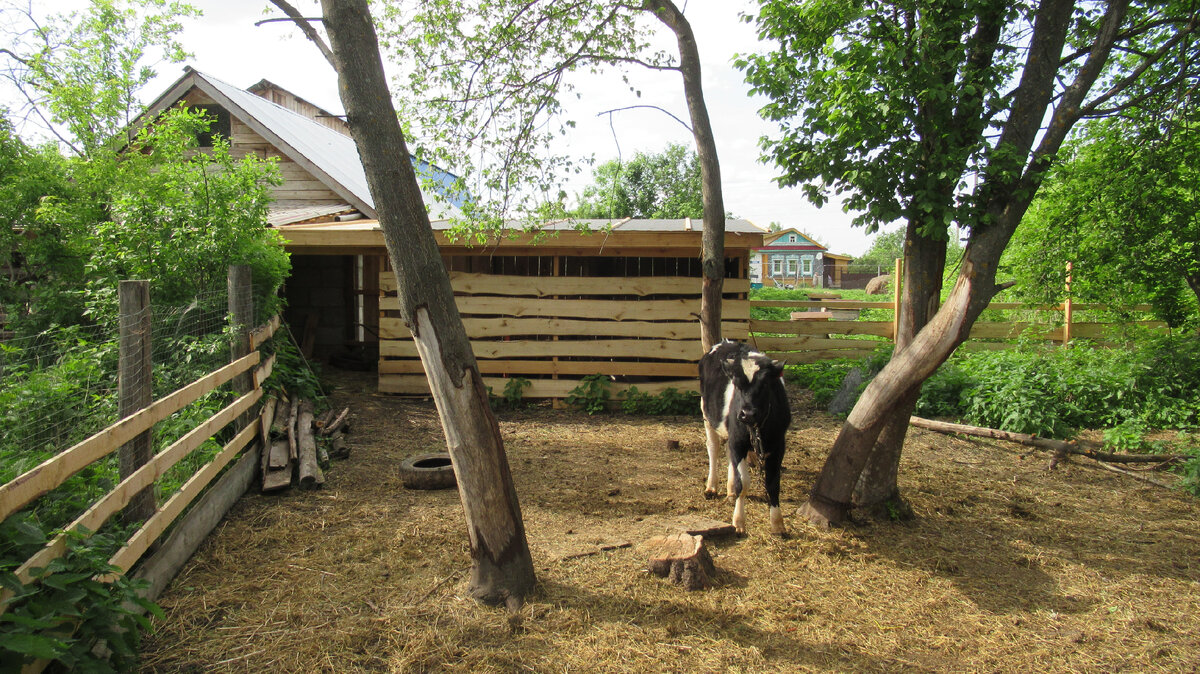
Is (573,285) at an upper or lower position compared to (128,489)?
upper

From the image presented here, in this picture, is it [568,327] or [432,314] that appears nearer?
[432,314]

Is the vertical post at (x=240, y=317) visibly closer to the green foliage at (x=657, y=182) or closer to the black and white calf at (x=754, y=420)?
the black and white calf at (x=754, y=420)

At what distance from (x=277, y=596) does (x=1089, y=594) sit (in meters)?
5.23

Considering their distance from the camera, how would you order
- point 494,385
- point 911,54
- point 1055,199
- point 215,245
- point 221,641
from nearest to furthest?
point 221,641
point 911,54
point 215,245
point 1055,199
point 494,385

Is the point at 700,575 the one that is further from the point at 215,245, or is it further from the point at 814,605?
the point at 215,245

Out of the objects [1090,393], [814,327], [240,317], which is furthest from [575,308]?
[1090,393]

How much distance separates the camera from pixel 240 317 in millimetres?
6156

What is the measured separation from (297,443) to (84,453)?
11.7 ft

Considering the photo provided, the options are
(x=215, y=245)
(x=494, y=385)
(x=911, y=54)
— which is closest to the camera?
(x=911, y=54)

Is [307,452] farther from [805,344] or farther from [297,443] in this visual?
[805,344]

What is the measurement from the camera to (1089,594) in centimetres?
441

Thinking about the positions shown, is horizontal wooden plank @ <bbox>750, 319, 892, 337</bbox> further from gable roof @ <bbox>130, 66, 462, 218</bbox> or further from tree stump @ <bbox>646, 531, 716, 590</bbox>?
tree stump @ <bbox>646, 531, 716, 590</bbox>

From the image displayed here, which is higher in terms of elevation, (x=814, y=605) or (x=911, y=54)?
(x=911, y=54)

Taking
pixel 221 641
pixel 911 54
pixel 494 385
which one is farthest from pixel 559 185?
pixel 221 641
